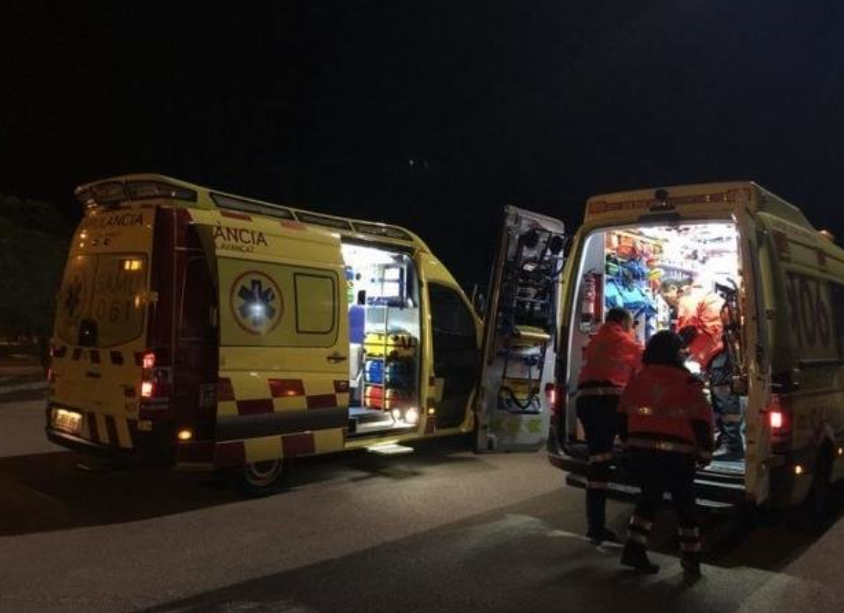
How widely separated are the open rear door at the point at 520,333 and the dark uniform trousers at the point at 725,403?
145 centimetres

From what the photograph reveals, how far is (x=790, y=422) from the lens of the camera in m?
5.64

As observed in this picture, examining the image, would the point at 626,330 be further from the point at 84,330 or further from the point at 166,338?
the point at 84,330

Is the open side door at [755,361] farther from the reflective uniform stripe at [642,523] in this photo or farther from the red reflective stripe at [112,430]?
the red reflective stripe at [112,430]

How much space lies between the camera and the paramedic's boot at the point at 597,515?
5984 millimetres

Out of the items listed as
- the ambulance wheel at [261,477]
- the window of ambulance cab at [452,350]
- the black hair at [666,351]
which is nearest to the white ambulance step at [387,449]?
the window of ambulance cab at [452,350]

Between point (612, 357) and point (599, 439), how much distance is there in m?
0.60

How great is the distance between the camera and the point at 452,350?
9.23 meters

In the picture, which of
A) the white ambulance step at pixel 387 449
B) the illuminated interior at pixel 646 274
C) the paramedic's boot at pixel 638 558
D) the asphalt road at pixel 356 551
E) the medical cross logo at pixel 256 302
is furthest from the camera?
the white ambulance step at pixel 387 449

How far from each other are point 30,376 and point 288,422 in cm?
1137

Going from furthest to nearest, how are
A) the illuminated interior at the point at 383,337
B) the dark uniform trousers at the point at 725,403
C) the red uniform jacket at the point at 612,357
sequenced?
the illuminated interior at the point at 383,337 < the dark uniform trousers at the point at 725,403 < the red uniform jacket at the point at 612,357

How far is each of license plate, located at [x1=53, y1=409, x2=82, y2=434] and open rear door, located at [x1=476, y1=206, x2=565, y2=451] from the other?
11.5 ft

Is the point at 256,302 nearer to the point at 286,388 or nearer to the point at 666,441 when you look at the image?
the point at 286,388

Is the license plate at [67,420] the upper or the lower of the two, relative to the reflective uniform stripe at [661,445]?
upper

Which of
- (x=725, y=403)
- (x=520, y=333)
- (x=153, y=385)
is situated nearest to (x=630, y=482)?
(x=725, y=403)
